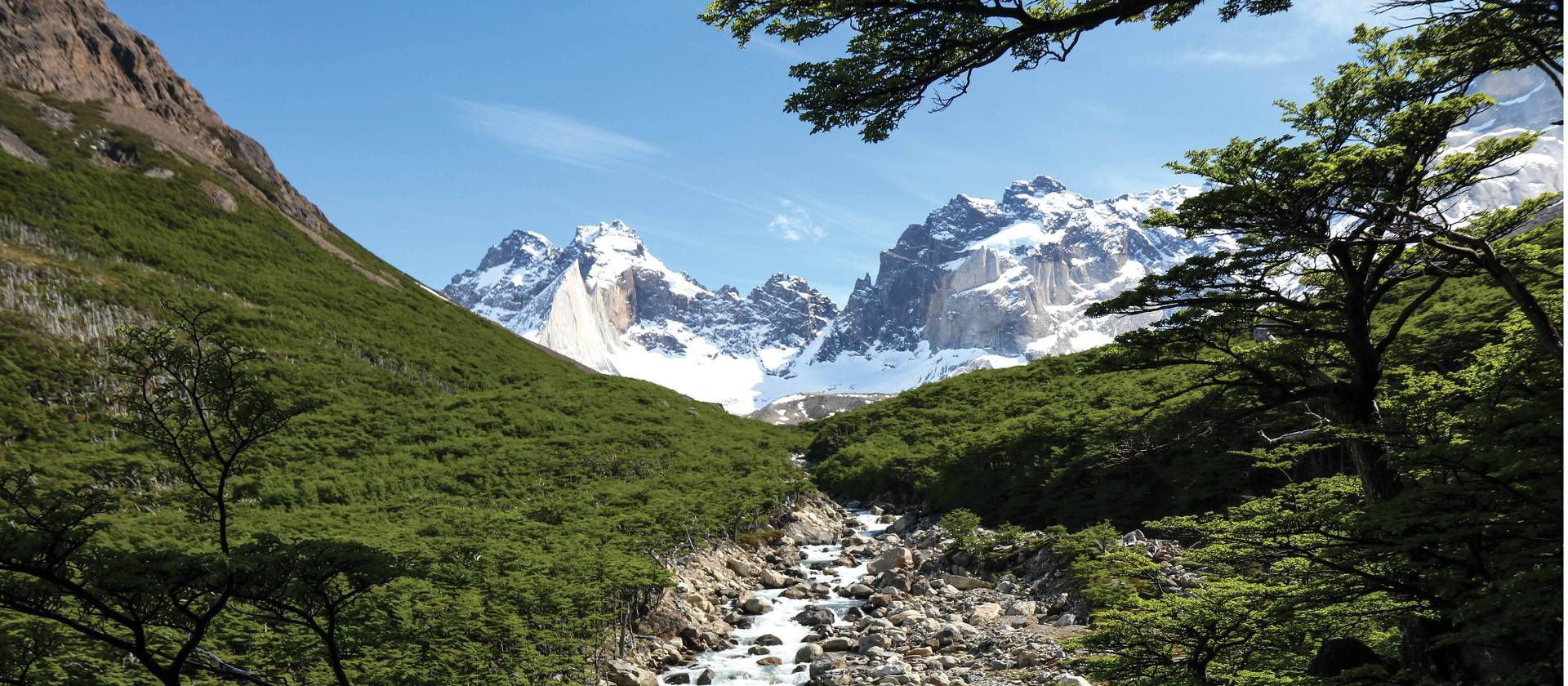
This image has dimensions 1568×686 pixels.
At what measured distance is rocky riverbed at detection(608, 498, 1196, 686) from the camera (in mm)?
16344

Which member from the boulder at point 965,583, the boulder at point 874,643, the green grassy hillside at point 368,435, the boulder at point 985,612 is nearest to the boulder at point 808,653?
the boulder at point 874,643

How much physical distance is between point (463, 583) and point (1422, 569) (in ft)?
53.3

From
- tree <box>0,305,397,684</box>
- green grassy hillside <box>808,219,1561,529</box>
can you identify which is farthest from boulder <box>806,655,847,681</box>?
tree <box>0,305,397,684</box>

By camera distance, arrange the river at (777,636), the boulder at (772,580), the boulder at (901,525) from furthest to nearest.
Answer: the boulder at (901,525) → the boulder at (772,580) → the river at (777,636)

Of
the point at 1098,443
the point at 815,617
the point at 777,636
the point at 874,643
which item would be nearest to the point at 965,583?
the point at 815,617

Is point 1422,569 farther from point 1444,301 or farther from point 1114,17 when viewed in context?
point 1444,301

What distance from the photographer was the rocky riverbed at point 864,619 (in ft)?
53.6

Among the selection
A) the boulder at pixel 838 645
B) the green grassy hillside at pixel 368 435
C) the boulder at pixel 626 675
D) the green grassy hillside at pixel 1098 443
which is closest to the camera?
the green grassy hillside at pixel 368 435

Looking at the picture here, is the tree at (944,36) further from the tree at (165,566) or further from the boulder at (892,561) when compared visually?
the boulder at (892,561)

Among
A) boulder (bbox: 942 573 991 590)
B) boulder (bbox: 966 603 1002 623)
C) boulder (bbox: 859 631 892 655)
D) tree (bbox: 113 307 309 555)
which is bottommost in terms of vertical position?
boulder (bbox: 859 631 892 655)

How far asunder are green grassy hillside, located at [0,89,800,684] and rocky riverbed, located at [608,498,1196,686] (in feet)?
6.39

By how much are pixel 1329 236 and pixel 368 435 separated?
39.9m

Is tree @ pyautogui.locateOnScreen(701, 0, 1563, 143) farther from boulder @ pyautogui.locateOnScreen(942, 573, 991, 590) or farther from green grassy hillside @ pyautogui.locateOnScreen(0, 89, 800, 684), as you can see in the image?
boulder @ pyautogui.locateOnScreen(942, 573, 991, 590)

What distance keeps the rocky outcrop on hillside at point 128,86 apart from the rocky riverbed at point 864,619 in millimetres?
63665
